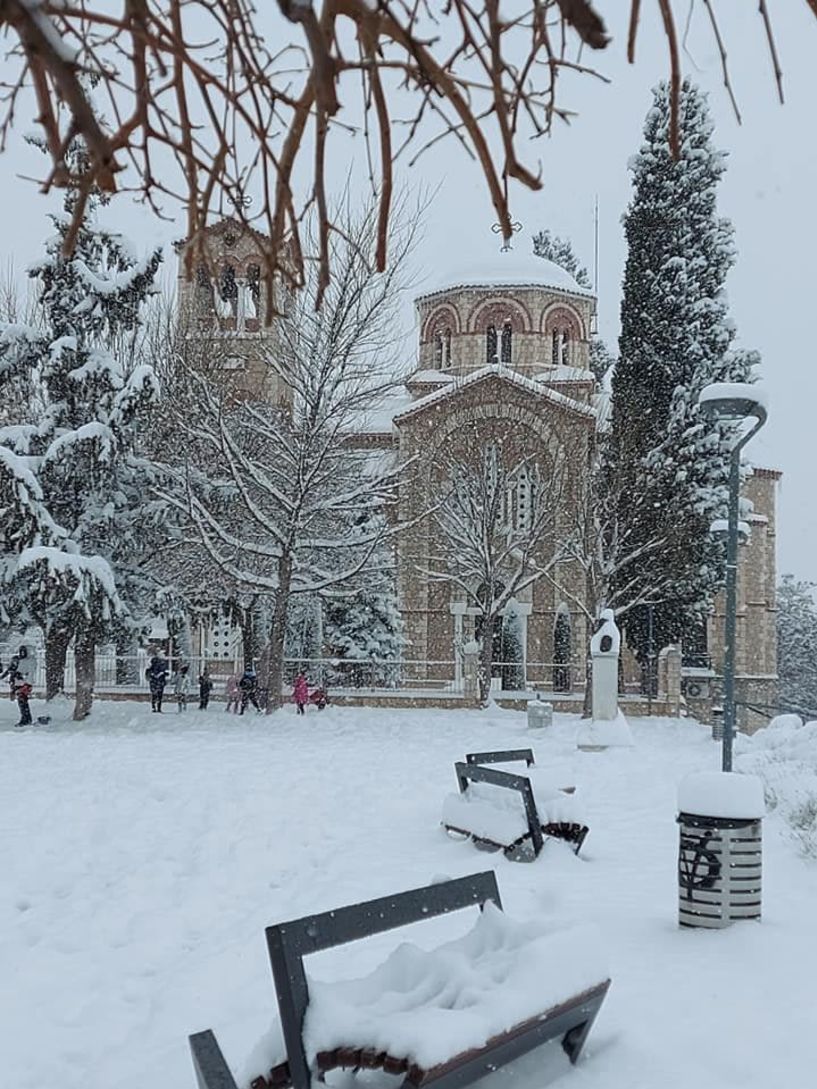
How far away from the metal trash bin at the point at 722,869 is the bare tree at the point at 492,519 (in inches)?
778

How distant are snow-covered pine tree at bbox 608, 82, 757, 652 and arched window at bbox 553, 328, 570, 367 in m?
9.69

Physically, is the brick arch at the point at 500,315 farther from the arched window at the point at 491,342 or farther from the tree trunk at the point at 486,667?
the tree trunk at the point at 486,667

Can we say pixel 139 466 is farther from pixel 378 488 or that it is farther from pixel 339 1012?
pixel 339 1012

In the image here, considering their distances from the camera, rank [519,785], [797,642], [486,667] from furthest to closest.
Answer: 1. [797,642]
2. [486,667]
3. [519,785]

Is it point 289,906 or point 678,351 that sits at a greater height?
point 678,351

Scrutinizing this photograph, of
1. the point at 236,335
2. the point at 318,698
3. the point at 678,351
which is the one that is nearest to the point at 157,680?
the point at 318,698

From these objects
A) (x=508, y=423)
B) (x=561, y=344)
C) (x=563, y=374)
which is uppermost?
(x=561, y=344)

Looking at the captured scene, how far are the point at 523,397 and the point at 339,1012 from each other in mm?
30843

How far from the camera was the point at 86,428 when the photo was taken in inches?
847

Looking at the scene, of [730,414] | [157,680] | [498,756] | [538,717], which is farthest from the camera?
[157,680]

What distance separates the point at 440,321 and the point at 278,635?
23.4 metres

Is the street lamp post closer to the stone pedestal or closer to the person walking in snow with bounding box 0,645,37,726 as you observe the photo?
the stone pedestal

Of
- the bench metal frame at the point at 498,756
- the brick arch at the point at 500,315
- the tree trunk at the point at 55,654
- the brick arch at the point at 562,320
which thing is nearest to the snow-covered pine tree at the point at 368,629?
the tree trunk at the point at 55,654

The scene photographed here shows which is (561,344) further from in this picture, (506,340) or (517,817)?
(517,817)
